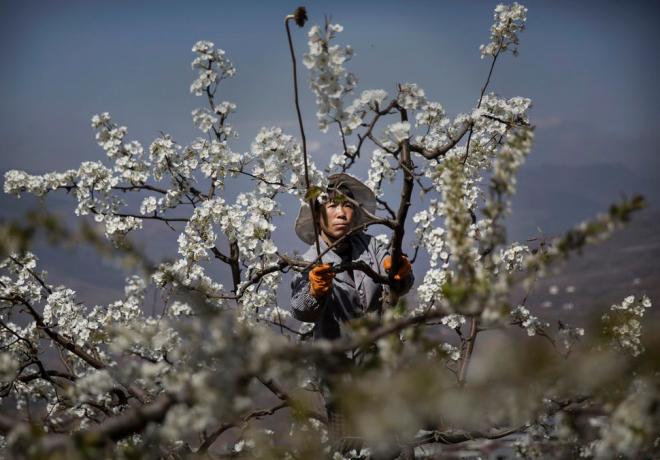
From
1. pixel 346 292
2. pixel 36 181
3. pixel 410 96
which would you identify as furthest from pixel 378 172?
pixel 36 181

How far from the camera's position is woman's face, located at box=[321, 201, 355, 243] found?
→ 9.95ft

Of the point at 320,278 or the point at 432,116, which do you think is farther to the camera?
the point at 432,116

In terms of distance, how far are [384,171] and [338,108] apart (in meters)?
1.24

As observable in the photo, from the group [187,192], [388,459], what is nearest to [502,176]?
[388,459]

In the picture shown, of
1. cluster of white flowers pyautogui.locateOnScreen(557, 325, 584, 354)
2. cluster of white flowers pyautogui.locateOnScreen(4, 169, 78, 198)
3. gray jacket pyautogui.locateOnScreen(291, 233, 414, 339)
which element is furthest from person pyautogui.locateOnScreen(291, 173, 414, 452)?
cluster of white flowers pyautogui.locateOnScreen(4, 169, 78, 198)

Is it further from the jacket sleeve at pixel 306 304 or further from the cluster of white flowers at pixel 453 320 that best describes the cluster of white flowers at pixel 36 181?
the cluster of white flowers at pixel 453 320

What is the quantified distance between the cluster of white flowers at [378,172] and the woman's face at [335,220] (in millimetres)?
166

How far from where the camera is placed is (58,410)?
2.56m

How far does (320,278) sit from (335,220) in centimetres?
65

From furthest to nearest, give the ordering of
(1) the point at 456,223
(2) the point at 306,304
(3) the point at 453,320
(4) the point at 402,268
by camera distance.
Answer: (3) the point at 453,320, (2) the point at 306,304, (4) the point at 402,268, (1) the point at 456,223

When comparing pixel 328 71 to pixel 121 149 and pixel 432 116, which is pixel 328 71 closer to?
pixel 432 116

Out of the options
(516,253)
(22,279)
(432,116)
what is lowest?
(516,253)

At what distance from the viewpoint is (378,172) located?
3.06 m

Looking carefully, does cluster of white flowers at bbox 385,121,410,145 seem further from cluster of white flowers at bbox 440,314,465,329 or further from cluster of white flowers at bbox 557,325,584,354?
cluster of white flowers at bbox 440,314,465,329
